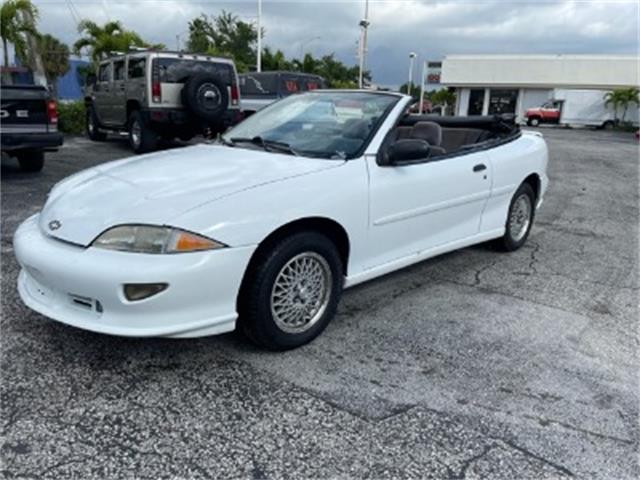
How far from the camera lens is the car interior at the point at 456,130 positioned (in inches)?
188

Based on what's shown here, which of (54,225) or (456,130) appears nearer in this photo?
(54,225)

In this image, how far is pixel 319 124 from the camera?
156 inches

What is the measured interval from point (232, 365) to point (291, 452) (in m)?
0.81

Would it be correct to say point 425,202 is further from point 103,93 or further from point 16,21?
point 16,21

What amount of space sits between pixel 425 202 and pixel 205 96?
771 cm

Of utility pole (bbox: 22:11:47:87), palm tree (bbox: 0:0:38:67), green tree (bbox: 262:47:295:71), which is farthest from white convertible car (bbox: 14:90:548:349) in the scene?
green tree (bbox: 262:47:295:71)

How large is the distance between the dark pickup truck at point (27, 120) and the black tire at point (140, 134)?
3076 millimetres

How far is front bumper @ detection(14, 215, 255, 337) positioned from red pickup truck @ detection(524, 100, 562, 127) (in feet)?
134

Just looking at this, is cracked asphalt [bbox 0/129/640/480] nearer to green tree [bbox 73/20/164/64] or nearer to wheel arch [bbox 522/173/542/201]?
wheel arch [bbox 522/173/542/201]

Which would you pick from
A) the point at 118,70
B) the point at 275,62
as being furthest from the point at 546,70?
the point at 118,70

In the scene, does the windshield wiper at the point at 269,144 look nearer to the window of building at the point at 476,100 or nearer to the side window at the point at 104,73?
the side window at the point at 104,73

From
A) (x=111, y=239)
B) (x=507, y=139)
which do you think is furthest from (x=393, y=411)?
(x=507, y=139)

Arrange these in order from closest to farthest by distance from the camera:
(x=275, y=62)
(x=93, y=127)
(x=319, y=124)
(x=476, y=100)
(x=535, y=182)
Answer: (x=319, y=124) < (x=535, y=182) < (x=93, y=127) < (x=275, y=62) < (x=476, y=100)

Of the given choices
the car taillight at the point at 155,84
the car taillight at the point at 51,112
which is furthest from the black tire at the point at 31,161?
the car taillight at the point at 155,84
